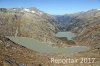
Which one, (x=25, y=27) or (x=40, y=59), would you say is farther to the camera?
(x=25, y=27)

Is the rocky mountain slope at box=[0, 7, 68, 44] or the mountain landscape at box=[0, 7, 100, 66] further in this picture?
the rocky mountain slope at box=[0, 7, 68, 44]

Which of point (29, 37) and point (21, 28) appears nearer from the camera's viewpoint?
point (29, 37)

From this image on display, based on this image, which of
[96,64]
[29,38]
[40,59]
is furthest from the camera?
[29,38]

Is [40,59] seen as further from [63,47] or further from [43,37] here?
[43,37]

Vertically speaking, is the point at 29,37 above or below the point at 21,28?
below

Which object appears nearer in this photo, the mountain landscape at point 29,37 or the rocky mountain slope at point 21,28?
the mountain landscape at point 29,37

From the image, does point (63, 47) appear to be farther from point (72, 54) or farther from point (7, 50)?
point (7, 50)

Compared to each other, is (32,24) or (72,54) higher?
(32,24)

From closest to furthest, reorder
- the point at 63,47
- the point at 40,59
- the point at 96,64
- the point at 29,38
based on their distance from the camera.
Answer: the point at 96,64
the point at 40,59
the point at 63,47
the point at 29,38

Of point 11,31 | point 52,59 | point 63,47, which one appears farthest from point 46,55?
point 11,31

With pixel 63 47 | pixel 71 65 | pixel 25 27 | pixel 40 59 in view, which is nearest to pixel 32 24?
pixel 25 27
